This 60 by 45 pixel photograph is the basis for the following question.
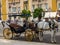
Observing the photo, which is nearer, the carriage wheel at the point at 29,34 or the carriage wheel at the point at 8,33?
the carriage wheel at the point at 29,34

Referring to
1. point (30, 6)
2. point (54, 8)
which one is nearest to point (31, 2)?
point (30, 6)

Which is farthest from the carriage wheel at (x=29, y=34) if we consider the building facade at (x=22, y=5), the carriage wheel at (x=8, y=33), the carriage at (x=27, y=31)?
the building facade at (x=22, y=5)

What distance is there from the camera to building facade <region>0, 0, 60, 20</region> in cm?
3238

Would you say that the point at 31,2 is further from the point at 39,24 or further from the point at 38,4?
the point at 39,24

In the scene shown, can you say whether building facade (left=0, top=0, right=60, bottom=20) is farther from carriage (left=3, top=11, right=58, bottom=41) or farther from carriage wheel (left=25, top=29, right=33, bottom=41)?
carriage wheel (left=25, top=29, right=33, bottom=41)

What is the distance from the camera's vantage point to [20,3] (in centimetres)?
3409

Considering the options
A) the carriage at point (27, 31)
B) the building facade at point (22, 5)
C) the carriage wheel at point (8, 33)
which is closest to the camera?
the carriage at point (27, 31)

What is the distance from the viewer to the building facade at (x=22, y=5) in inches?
1275

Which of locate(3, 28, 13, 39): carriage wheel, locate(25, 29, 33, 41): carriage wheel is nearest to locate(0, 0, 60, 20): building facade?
locate(3, 28, 13, 39): carriage wheel

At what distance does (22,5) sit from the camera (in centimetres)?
3378

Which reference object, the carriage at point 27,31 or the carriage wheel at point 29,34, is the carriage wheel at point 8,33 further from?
the carriage wheel at point 29,34

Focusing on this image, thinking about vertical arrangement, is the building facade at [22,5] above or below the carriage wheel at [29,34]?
above

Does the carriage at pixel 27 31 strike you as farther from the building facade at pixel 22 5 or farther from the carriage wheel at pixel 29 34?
the building facade at pixel 22 5

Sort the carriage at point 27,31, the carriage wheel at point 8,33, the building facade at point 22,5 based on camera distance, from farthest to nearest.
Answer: the building facade at point 22,5
the carriage wheel at point 8,33
the carriage at point 27,31
